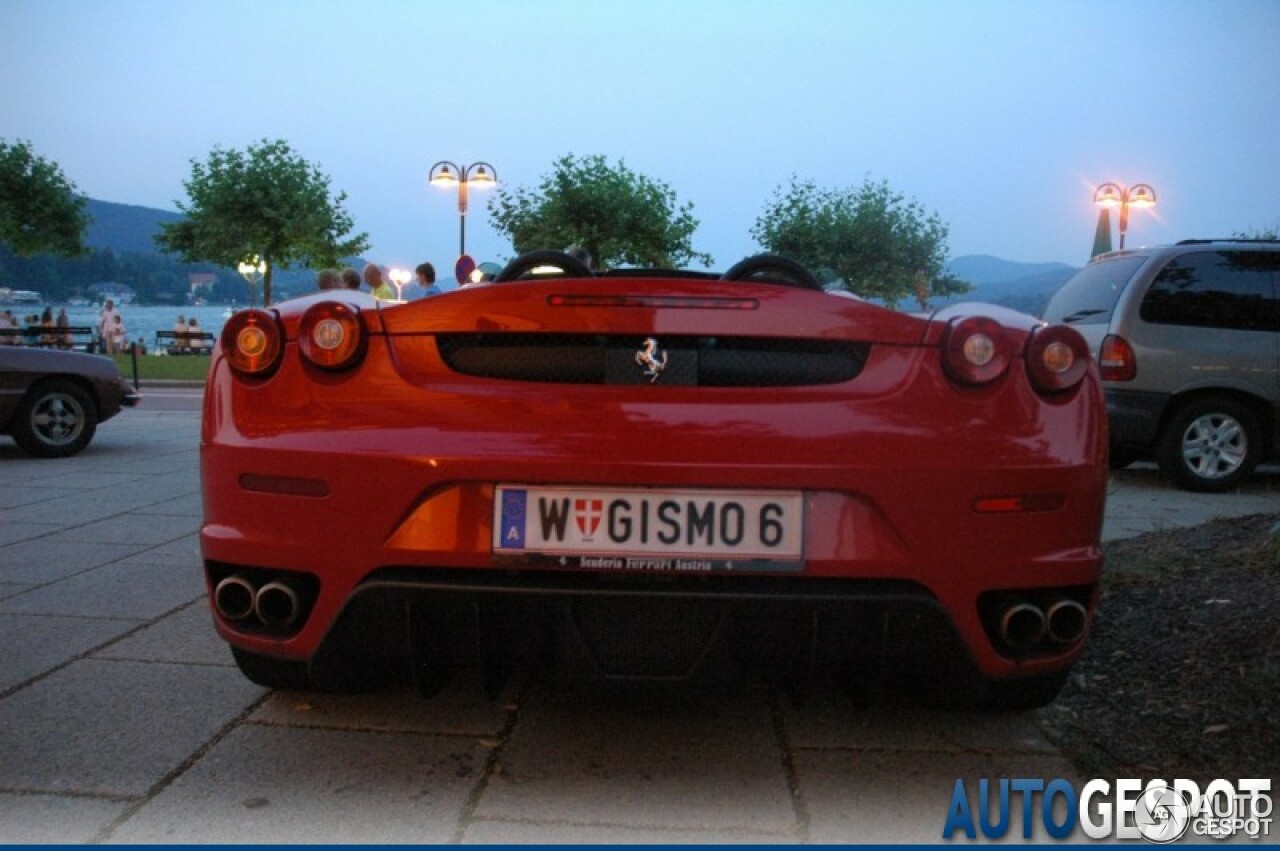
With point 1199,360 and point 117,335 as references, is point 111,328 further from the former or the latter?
point 1199,360

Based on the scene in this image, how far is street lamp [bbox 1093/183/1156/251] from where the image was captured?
27422 mm

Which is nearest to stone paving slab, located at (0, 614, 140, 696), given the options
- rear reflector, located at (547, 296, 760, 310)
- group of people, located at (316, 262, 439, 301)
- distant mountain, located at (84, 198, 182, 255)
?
rear reflector, located at (547, 296, 760, 310)

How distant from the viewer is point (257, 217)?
44.2 m

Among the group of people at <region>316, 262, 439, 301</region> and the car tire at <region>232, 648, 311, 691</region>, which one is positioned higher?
the group of people at <region>316, 262, 439, 301</region>

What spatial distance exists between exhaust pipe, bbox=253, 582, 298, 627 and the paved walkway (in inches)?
13.9

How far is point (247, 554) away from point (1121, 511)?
227 inches

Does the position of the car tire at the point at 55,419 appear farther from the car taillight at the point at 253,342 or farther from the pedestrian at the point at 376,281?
the car taillight at the point at 253,342

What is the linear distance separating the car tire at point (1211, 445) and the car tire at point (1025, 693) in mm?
5939

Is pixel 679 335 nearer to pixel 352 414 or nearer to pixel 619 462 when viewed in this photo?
pixel 619 462

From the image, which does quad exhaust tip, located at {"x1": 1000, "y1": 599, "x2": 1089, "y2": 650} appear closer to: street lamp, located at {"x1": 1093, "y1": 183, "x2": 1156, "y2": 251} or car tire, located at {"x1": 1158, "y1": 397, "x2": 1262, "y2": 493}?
car tire, located at {"x1": 1158, "y1": 397, "x2": 1262, "y2": 493}

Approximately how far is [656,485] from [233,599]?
105 centimetres

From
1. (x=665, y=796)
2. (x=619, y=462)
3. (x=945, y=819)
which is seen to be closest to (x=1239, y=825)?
(x=945, y=819)

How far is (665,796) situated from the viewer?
2.45 m

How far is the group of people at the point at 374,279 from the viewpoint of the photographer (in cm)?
1112
